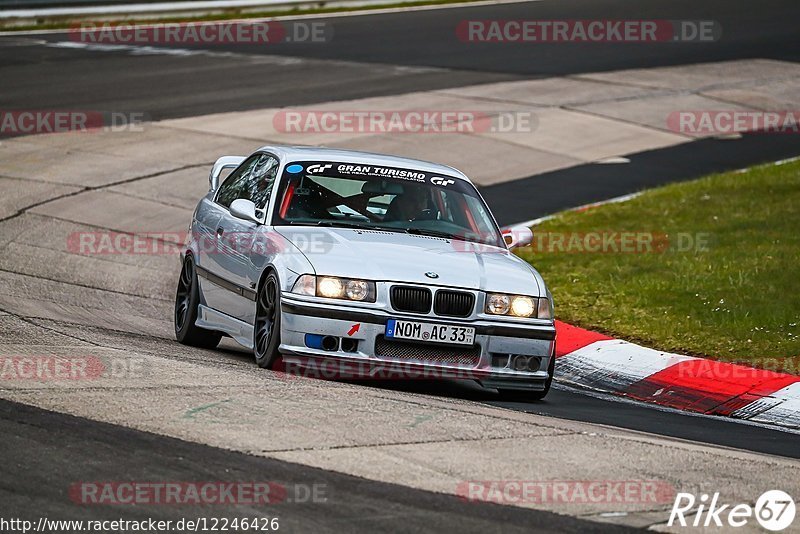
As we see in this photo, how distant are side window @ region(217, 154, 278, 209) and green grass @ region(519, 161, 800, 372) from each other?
9.94 feet

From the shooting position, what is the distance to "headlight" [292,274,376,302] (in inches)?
333

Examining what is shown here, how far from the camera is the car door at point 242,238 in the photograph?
930 cm

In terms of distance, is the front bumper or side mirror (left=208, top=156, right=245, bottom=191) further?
side mirror (left=208, top=156, right=245, bottom=191)

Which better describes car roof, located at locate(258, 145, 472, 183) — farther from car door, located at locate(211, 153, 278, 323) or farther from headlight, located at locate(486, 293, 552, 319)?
headlight, located at locate(486, 293, 552, 319)

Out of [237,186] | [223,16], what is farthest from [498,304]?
[223,16]

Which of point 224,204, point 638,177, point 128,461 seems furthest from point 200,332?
point 638,177
